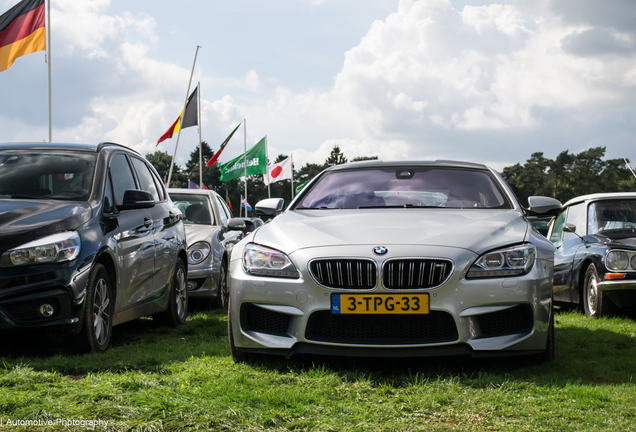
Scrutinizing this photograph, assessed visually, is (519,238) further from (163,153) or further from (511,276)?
(163,153)

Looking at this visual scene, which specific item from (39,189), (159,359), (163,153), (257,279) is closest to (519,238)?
(257,279)

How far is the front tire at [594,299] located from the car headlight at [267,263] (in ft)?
15.4

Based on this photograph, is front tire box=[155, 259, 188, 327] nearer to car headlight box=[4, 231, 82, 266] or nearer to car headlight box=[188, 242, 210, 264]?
car headlight box=[188, 242, 210, 264]

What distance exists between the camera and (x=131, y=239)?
5.86 m

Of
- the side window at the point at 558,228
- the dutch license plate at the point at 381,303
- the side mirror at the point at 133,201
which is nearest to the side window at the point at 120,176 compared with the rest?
the side mirror at the point at 133,201

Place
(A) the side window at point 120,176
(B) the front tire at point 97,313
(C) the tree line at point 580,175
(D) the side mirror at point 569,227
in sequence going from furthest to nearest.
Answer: (C) the tree line at point 580,175
(D) the side mirror at point 569,227
(A) the side window at point 120,176
(B) the front tire at point 97,313

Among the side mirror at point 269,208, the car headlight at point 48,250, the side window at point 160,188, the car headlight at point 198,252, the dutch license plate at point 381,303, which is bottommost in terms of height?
the car headlight at point 198,252

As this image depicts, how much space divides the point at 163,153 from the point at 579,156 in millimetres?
60650

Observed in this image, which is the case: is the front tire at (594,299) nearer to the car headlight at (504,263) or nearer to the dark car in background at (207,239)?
the car headlight at (504,263)

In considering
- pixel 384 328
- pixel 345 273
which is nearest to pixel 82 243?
pixel 345 273

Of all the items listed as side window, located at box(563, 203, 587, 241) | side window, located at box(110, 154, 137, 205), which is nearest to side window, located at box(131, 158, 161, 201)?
side window, located at box(110, 154, 137, 205)

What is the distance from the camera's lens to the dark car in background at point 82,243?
4.64 meters

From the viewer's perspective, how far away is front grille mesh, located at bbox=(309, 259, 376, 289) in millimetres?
4180

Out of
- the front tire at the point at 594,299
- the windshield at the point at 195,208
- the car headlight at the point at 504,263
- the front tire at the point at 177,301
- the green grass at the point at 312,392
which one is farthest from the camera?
the windshield at the point at 195,208
